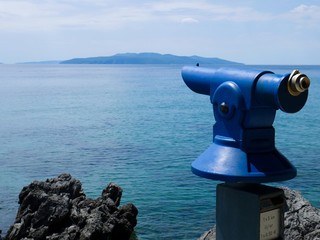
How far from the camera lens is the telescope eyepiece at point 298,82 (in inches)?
82.7

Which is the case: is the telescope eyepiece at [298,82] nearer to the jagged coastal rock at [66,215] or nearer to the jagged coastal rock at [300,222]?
the jagged coastal rock at [300,222]

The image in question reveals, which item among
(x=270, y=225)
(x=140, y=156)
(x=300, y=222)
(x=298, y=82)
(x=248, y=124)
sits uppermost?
(x=298, y=82)

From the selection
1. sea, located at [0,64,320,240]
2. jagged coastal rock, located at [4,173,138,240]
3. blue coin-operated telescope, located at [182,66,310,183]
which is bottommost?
sea, located at [0,64,320,240]

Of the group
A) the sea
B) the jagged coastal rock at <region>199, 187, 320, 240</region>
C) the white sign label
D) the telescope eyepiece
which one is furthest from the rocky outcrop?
the sea

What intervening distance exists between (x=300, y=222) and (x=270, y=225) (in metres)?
4.21

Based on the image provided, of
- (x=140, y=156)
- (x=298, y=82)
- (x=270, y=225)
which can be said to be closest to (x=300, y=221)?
(x=270, y=225)

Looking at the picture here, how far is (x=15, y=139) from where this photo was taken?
84.6ft

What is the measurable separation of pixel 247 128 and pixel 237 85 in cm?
21

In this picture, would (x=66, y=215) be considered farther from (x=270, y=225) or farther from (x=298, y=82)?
(x=298, y=82)

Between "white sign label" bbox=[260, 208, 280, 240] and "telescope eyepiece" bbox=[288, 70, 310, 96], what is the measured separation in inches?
24.2

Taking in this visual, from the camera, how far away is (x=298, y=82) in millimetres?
2107

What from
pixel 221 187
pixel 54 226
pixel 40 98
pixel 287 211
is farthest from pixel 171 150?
pixel 40 98

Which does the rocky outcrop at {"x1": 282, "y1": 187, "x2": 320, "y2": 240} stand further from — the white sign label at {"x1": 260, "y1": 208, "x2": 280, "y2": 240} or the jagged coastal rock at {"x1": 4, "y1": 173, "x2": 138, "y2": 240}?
the white sign label at {"x1": 260, "y1": 208, "x2": 280, "y2": 240}

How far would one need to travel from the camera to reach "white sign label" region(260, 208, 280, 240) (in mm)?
2321
